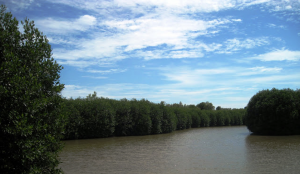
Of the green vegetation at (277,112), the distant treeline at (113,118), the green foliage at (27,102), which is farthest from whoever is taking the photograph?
the distant treeline at (113,118)

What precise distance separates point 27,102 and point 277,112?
83.8ft

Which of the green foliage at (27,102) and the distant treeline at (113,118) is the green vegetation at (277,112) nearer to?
the distant treeline at (113,118)

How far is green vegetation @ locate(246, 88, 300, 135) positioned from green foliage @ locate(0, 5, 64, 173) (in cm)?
2453

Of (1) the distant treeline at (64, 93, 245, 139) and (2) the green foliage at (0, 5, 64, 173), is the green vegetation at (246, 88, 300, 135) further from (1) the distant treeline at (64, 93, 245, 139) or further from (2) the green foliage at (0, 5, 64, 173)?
(2) the green foliage at (0, 5, 64, 173)

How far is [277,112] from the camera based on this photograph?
25.1 m

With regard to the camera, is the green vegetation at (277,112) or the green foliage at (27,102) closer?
the green foliage at (27,102)

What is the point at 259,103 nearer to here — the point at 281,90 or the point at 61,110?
the point at 281,90

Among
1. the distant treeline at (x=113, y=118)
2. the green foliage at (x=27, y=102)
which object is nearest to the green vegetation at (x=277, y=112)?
the distant treeline at (x=113, y=118)

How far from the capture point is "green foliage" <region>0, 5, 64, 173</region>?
221 inches

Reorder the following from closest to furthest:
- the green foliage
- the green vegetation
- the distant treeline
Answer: the green foliage → the green vegetation → the distant treeline

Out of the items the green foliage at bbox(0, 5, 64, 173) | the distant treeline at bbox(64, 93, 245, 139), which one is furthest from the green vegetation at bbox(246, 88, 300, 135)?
the green foliage at bbox(0, 5, 64, 173)

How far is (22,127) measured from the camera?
18.2 feet

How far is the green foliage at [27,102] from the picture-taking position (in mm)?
5613

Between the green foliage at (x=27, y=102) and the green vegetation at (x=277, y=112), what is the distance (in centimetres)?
2453
